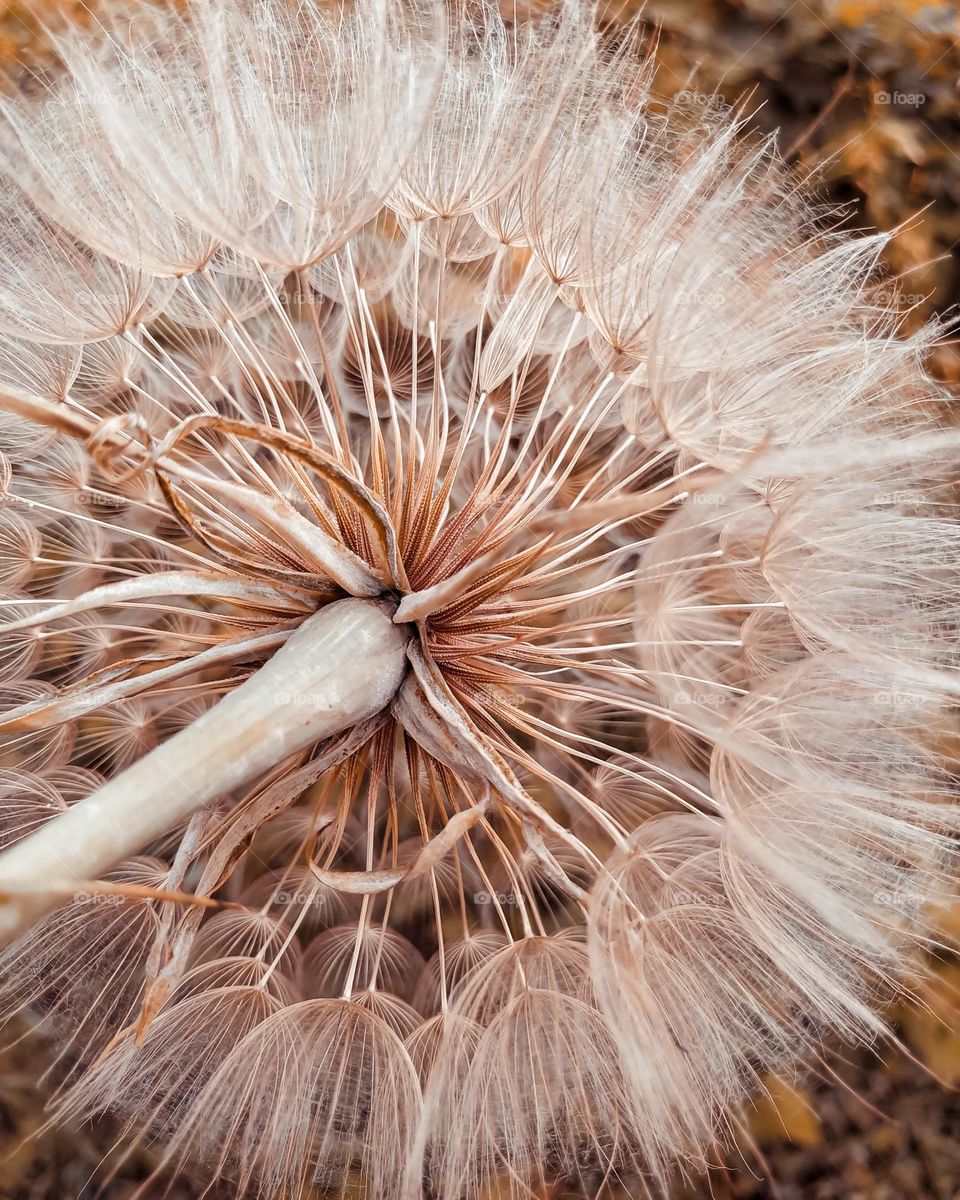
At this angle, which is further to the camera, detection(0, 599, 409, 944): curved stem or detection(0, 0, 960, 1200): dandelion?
detection(0, 0, 960, 1200): dandelion

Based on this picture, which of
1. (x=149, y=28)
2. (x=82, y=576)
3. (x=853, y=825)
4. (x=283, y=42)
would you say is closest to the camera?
(x=853, y=825)

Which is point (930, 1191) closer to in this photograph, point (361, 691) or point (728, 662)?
point (728, 662)

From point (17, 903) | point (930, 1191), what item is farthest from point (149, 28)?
point (930, 1191)

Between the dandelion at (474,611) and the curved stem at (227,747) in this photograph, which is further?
the dandelion at (474,611)

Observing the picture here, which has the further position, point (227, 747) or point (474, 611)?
point (474, 611)

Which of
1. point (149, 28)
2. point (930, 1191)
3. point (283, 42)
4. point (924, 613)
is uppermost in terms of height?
point (149, 28)
